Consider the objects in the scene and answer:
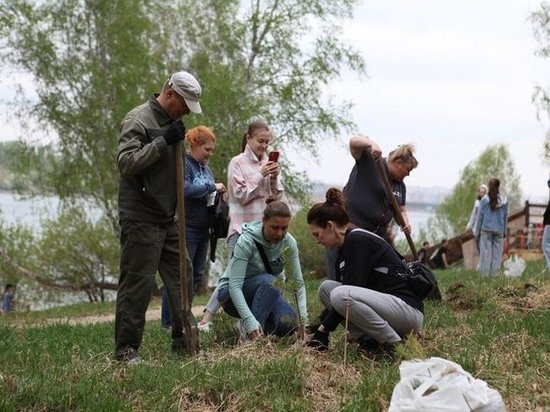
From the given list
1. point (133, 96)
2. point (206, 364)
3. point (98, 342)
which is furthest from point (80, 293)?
point (206, 364)

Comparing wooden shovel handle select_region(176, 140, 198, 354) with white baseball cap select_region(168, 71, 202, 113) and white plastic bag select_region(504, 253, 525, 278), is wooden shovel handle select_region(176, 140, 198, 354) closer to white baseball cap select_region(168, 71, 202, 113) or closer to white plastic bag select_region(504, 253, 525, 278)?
white baseball cap select_region(168, 71, 202, 113)

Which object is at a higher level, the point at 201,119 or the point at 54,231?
the point at 201,119

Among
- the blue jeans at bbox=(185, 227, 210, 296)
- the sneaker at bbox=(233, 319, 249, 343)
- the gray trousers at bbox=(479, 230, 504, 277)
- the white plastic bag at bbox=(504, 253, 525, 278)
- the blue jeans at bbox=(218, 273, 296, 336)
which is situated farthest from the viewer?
the gray trousers at bbox=(479, 230, 504, 277)

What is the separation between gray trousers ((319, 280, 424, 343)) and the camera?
5406mm

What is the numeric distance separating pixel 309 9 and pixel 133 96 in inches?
231

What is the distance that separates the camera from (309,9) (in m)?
26.1

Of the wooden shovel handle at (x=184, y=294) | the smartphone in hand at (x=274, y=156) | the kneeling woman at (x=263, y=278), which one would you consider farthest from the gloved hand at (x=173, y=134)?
the smartphone in hand at (x=274, y=156)

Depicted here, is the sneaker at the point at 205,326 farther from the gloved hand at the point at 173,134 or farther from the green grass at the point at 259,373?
the gloved hand at the point at 173,134

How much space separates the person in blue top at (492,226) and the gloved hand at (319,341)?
807cm

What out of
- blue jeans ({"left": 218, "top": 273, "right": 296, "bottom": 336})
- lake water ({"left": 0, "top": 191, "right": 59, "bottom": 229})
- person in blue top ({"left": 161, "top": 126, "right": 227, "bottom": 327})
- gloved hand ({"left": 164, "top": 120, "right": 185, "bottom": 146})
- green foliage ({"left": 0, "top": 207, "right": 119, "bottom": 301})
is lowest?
green foliage ({"left": 0, "top": 207, "right": 119, "bottom": 301})

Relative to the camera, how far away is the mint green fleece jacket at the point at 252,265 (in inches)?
236

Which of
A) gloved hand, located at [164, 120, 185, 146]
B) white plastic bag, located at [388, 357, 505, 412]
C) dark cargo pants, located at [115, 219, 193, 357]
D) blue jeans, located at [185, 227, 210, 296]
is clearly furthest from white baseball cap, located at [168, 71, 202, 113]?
white plastic bag, located at [388, 357, 505, 412]

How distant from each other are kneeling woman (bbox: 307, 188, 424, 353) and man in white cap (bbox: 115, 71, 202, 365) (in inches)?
40.8

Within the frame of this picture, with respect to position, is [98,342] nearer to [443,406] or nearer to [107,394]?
[107,394]
